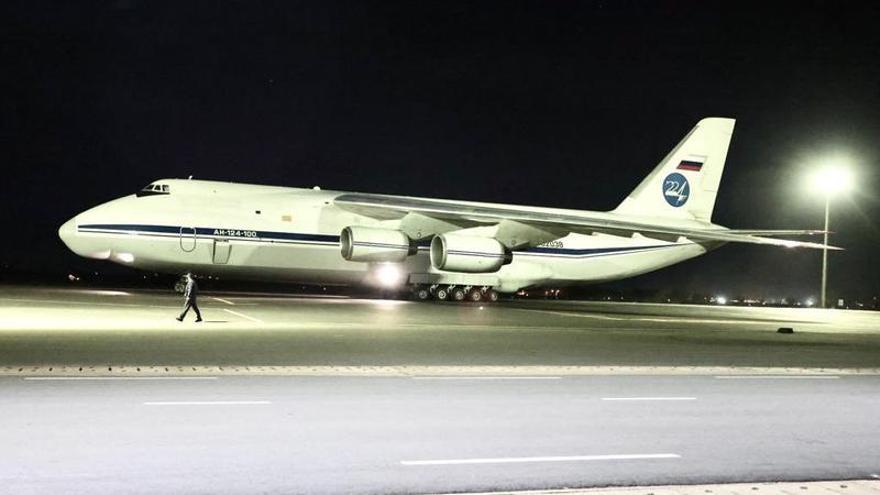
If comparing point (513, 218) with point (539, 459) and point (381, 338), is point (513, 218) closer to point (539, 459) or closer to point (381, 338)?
point (381, 338)

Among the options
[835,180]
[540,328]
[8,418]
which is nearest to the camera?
[8,418]

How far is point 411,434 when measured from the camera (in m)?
9.03

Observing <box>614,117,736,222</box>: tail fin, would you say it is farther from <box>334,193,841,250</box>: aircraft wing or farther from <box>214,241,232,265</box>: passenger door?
<box>214,241,232,265</box>: passenger door

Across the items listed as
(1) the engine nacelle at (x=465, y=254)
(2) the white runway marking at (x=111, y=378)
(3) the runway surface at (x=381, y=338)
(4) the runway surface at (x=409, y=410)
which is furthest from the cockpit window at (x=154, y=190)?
(2) the white runway marking at (x=111, y=378)

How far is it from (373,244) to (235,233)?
15.4 feet

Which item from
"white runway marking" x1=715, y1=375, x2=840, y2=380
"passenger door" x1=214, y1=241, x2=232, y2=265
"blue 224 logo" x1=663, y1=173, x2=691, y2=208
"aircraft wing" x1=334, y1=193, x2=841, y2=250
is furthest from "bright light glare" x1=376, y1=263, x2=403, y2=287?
"white runway marking" x1=715, y1=375, x2=840, y2=380

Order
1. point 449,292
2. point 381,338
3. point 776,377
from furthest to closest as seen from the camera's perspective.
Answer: point 449,292
point 381,338
point 776,377

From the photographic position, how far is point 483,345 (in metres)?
18.8

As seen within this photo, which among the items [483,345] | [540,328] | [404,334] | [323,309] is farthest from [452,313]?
[483,345]

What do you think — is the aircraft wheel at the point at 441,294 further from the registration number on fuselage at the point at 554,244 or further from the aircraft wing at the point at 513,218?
the registration number on fuselage at the point at 554,244

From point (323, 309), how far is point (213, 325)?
7.67m

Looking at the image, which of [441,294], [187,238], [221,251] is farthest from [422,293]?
[187,238]

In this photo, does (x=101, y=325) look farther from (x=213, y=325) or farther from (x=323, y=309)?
(x=323, y=309)

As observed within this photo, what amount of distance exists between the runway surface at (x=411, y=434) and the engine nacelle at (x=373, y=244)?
70.3 feet
